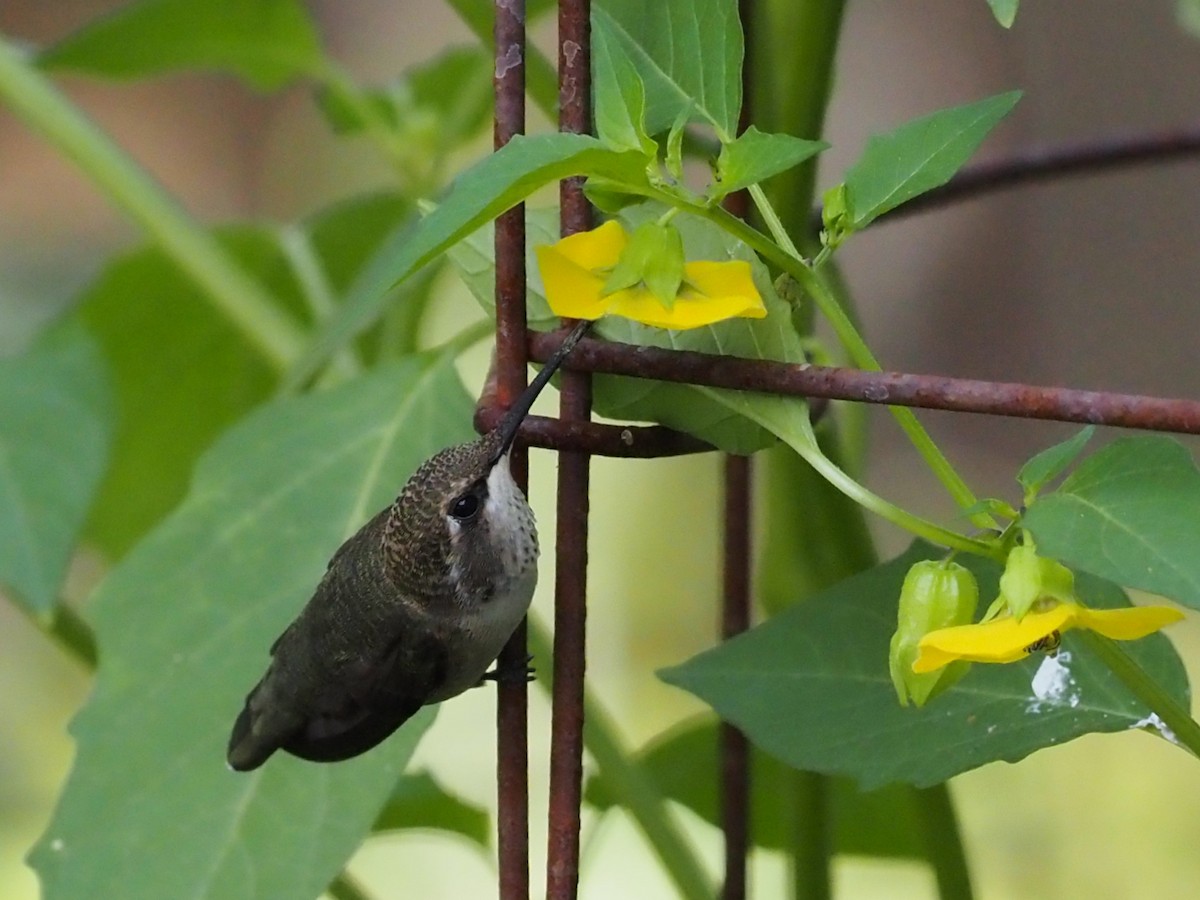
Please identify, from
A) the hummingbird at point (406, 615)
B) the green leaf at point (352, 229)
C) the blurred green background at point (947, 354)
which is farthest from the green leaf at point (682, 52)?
the blurred green background at point (947, 354)

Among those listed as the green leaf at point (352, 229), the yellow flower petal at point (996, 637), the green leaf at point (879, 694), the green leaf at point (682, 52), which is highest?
the green leaf at point (352, 229)

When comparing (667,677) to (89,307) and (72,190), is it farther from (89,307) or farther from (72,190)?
(72,190)

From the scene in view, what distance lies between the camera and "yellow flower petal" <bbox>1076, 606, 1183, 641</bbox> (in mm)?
352

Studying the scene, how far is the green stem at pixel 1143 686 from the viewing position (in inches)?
15.0

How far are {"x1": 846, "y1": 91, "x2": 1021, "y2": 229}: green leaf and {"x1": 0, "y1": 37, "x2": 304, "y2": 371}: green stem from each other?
0.56m

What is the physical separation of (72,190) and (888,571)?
13.4 ft

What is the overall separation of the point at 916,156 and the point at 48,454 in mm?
574

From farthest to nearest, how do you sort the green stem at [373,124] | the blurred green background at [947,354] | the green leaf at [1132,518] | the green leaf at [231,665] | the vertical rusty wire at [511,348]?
1. the blurred green background at [947,354]
2. the green stem at [373,124]
3. the green leaf at [231,665]
4. the vertical rusty wire at [511,348]
5. the green leaf at [1132,518]

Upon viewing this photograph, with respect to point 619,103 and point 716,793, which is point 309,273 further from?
point 619,103

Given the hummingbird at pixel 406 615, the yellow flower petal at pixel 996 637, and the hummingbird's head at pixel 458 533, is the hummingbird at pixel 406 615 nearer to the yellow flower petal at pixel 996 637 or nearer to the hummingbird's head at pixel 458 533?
the hummingbird's head at pixel 458 533

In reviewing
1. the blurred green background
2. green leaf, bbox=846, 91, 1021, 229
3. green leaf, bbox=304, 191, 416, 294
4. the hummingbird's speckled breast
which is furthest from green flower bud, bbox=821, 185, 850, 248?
the blurred green background

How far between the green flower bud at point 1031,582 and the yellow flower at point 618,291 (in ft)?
0.35

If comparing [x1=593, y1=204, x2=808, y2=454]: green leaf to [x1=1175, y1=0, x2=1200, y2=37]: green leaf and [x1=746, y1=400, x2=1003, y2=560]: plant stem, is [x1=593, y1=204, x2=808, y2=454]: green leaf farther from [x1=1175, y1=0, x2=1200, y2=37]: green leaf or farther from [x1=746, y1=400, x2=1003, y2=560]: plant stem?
[x1=1175, y1=0, x2=1200, y2=37]: green leaf

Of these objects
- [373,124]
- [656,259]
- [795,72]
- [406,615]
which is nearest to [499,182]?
[656,259]
